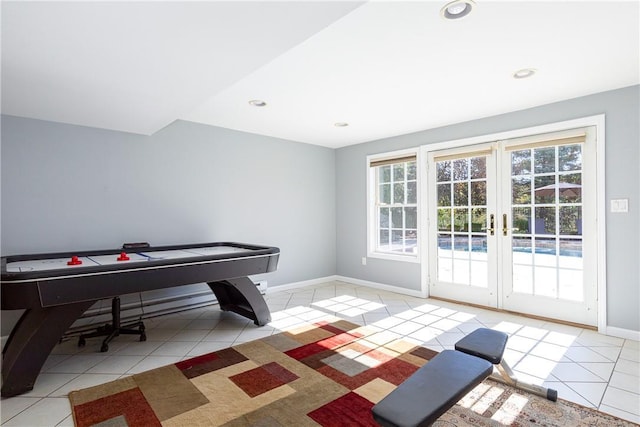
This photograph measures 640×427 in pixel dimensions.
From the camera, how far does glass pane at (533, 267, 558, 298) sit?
380 centimetres

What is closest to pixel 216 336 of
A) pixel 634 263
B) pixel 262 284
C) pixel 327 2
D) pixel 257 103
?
pixel 262 284

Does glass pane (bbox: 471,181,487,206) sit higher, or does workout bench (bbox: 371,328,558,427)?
glass pane (bbox: 471,181,487,206)

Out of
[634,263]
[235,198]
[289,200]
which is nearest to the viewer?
[634,263]

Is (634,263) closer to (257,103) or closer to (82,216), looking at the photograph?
(257,103)

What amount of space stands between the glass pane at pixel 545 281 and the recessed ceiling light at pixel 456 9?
3104 millimetres

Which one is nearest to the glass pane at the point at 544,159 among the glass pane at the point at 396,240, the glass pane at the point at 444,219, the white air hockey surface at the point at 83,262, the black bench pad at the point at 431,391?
the glass pane at the point at 444,219

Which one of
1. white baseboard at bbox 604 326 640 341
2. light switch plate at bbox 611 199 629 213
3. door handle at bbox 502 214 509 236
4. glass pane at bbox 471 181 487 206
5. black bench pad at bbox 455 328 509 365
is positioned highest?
glass pane at bbox 471 181 487 206

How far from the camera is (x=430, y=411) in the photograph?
53.9 inches

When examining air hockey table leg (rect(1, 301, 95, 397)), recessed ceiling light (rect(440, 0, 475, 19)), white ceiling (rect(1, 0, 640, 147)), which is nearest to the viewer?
white ceiling (rect(1, 0, 640, 147))

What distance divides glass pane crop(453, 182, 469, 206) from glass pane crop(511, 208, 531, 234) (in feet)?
1.94

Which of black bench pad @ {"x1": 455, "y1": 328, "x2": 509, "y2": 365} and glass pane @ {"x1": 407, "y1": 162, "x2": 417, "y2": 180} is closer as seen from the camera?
black bench pad @ {"x1": 455, "y1": 328, "x2": 509, "y2": 365}

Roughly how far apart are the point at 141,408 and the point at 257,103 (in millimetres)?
2941

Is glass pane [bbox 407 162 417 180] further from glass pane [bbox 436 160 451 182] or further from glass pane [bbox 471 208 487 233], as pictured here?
glass pane [bbox 471 208 487 233]

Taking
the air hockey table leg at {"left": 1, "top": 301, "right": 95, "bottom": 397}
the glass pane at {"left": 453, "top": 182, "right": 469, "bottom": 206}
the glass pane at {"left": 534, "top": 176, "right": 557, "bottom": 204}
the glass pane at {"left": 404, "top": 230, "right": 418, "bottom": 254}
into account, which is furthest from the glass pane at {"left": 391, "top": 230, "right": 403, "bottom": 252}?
the air hockey table leg at {"left": 1, "top": 301, "right": 95, "bottom": 397}
